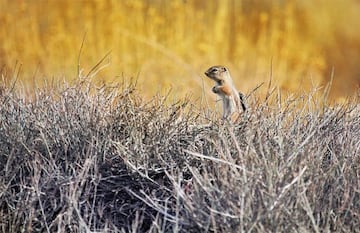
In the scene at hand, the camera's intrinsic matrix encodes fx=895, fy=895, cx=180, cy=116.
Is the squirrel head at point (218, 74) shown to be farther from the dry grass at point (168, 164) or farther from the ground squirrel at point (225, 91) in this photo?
the dry grass at point (168, 164)

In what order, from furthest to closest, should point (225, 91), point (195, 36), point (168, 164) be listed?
point (195, 36), point (225, 91), point (168, 164)

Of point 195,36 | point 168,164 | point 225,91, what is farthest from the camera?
point 195,36

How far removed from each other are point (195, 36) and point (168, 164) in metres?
6.05

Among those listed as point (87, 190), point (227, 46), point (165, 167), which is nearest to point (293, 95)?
point (165, 167)

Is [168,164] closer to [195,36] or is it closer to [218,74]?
[218,74]

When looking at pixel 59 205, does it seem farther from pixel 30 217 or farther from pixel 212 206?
pixel 212 206

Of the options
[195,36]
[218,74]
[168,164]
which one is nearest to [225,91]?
[218,74]

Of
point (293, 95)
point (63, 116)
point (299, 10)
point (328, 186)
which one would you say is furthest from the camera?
point (299, 10)

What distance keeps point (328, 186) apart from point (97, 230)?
0.91 metres

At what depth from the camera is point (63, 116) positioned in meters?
4.08

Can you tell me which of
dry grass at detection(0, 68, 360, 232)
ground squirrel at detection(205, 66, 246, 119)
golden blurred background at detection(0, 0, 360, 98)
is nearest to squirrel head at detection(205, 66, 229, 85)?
ground squirrel at detection(205, 66, 246, 119)

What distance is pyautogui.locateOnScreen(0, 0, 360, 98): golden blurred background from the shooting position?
29.7ft

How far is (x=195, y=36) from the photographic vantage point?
9648 millimetres

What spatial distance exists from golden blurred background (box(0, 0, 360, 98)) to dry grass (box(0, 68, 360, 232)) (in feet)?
14.2
